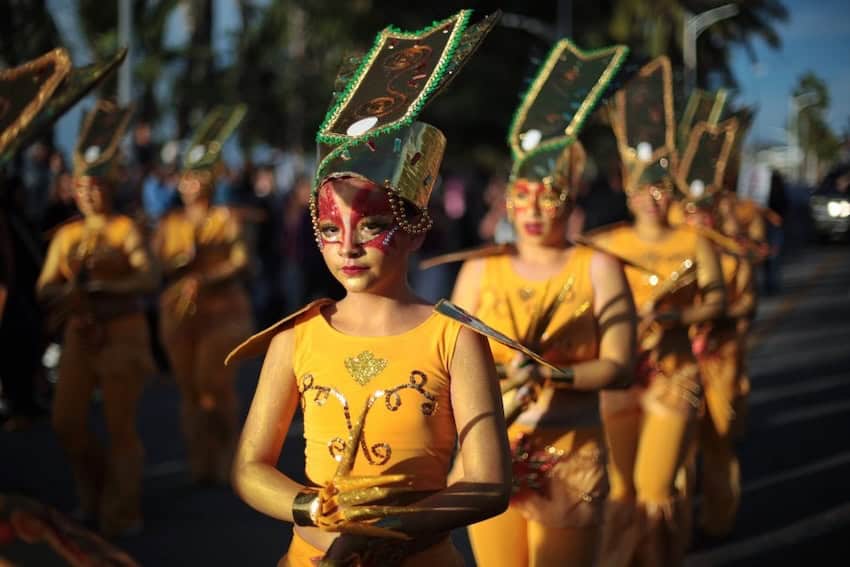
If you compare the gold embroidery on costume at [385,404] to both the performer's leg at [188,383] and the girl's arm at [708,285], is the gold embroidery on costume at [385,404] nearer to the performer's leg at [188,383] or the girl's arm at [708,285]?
the girl's arm at [708,285]

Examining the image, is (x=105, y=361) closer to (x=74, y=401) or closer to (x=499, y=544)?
(x=74, y=401)

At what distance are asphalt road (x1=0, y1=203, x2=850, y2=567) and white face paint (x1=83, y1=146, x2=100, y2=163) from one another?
2.06m

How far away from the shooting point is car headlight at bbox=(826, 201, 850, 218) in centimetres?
551

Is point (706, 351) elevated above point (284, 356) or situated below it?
below

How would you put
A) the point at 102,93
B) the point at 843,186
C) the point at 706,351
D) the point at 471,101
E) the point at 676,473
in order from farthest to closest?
the point at 471,101 → the point at 102,93 → the point at 706,351 → the point at 676,473 → the point at 843,186

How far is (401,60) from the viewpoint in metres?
3.38

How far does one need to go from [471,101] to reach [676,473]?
94.0 ft

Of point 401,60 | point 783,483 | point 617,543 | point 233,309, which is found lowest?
point 783,483

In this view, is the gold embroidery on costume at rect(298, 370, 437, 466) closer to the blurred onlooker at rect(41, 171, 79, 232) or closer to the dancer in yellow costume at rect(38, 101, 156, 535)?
the dancer in yellow costume at rect(38, 101, 156, 535)

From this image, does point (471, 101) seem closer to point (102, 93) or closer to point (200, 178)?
point (102, 93)

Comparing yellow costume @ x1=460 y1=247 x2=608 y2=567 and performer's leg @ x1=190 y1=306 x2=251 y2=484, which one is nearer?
yellow costume @ x1=460 y1=247 x2=608 y2=567

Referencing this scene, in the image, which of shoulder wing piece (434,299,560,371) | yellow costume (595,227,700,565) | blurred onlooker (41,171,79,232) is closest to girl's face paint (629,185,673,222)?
yellow costume (595,227,700,565)

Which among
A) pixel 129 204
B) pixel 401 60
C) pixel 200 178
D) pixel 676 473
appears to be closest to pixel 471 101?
pixel 129 204

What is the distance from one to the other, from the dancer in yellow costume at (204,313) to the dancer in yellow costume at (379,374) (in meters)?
5.57
